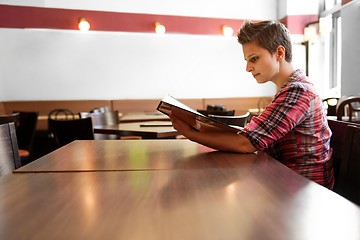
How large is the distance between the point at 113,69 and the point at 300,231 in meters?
5.37

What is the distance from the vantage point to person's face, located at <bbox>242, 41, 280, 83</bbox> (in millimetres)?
1229

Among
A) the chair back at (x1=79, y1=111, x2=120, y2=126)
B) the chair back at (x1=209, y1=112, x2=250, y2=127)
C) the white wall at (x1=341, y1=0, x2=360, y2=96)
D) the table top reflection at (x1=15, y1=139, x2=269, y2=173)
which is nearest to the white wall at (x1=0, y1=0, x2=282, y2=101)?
the white wall at (x1=341, y1=0, x2=360, y2=96)

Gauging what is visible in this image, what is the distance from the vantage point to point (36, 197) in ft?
2.22

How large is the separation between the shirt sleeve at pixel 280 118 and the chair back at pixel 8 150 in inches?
41.4

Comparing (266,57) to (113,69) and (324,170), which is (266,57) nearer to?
(324,170)

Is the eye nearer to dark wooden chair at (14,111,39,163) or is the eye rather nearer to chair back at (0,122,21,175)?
chair back at (0,122,21,175)

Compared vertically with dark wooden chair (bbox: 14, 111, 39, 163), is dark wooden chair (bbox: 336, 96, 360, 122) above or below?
above

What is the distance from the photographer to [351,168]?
1059 mm

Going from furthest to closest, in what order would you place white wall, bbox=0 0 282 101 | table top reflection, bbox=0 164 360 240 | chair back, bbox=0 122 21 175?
1. white wall, bbox=0 0 282 101
2. chair back, bbox=0 122 21 175
3. table top reflection, bbox=0 164 360 240

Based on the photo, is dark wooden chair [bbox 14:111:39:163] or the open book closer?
the open book

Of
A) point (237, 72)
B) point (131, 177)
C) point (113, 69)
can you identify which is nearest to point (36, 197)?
point (131, 177)

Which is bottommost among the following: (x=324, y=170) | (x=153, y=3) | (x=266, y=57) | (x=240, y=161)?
(x=324, y=170)

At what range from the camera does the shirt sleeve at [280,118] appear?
3.63 ft

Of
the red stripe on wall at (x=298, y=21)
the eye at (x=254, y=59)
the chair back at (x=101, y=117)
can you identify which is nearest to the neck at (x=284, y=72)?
the eye at (x=254, y=59)
